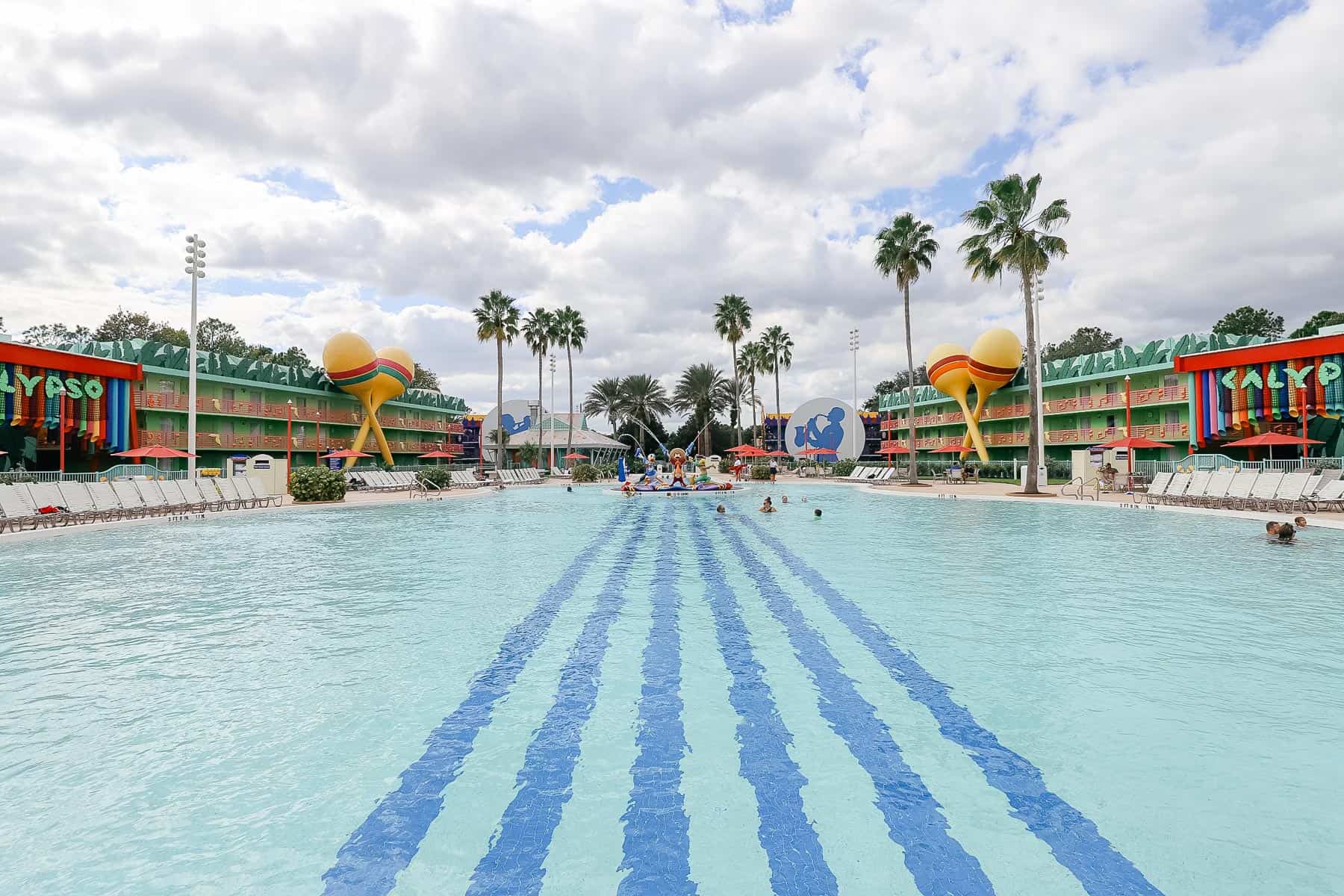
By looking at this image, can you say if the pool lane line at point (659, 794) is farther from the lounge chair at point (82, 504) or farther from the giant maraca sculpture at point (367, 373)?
the giant maraca sculpture at point (367, 373)

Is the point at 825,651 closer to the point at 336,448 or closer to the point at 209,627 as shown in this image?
the point at 209,627

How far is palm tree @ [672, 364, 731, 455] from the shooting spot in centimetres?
6397

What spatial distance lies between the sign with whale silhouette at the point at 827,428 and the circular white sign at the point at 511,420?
28.6 meters

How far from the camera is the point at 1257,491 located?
20.4m

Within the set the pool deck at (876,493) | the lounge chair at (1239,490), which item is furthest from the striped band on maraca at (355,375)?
the lounge chair at (1239,490)

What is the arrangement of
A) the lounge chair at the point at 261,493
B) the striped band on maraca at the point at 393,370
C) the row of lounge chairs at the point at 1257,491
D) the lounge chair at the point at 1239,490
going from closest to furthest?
the row of lounge chairs at the point at 1257,491 → the lounge chair at the point at 1239,490 → the lounge chair at the point at 261,493 → the striped band on maraca at the point at 393,370

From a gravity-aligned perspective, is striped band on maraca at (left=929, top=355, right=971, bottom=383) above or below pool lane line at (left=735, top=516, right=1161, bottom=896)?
above

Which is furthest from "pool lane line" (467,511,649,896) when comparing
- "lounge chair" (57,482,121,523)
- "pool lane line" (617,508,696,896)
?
"lounge chair" (57,482,121,523)

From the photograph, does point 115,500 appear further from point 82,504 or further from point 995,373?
point 995,373

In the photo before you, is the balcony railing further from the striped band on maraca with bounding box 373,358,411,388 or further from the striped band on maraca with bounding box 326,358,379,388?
the striped band on maraca with bounding box 373,358,411,388

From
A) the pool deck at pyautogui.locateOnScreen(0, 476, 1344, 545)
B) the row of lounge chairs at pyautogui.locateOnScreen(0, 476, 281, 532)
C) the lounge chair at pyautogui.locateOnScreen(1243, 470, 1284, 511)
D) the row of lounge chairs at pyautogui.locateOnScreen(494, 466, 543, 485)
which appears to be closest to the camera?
the row of lounge chairs at pyautogui.locateOnScreen(0, 476, 281, 532)

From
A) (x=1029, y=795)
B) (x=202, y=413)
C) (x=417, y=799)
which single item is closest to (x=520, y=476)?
(x=202, y=413)

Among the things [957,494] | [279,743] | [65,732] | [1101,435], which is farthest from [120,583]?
[1101,435]

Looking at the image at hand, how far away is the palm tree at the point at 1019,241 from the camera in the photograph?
27.5m
